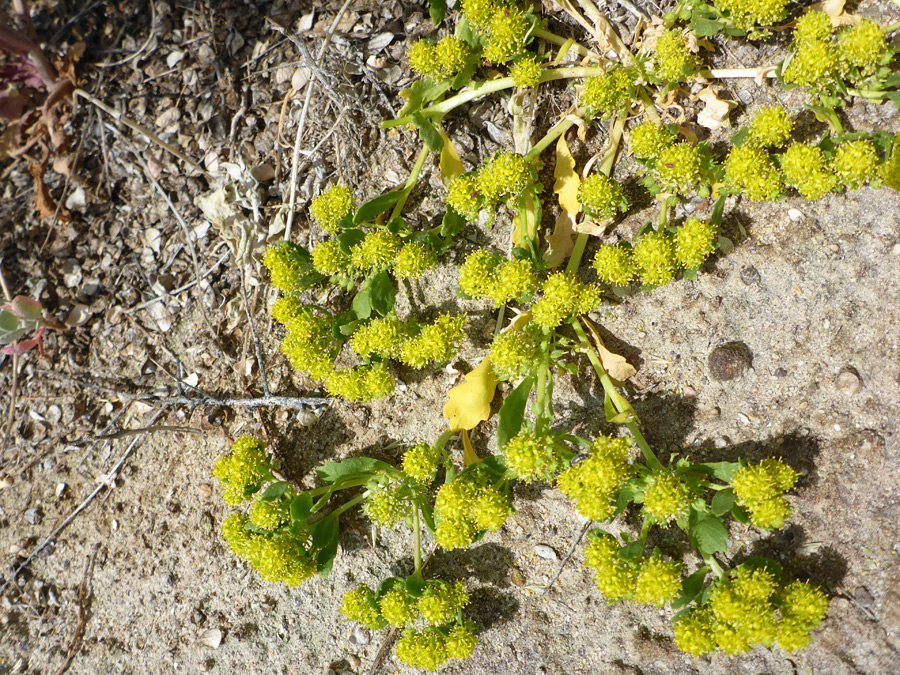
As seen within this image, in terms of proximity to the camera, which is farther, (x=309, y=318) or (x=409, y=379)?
(x=409, y=379)

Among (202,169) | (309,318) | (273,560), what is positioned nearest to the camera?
(273,560)

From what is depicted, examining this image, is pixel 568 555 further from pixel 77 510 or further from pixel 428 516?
pixel 77 510

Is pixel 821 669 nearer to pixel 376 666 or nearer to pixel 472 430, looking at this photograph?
pixel 472 430

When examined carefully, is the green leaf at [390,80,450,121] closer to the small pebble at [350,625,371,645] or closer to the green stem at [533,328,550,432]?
the green stem at [533,328,550,432]

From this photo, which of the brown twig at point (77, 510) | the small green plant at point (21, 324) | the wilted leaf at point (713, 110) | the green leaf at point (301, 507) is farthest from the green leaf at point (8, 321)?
the wilted leaf at point (713, 110)

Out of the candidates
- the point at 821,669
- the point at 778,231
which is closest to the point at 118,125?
the point at 778,231

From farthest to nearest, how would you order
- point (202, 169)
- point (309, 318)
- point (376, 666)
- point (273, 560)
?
point (202, 169) < point (376, 666) < point (309, 318) < point (273, 560)
